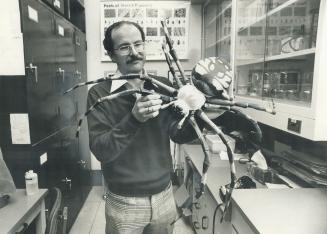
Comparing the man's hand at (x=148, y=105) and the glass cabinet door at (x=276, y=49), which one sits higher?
the glass cabinet door at (x=276, y=49)

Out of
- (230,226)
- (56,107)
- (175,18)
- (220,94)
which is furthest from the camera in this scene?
(175,18)

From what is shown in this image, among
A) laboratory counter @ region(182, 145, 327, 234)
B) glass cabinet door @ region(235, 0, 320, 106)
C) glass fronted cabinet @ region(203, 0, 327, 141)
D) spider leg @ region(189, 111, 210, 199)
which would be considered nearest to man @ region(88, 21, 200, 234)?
spider leg @ region(189, 111, 210, 199)

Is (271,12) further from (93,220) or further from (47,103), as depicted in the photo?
(93,220)

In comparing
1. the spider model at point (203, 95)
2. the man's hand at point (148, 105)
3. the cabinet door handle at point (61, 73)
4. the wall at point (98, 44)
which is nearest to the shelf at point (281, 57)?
the spider model at point (203, 95)

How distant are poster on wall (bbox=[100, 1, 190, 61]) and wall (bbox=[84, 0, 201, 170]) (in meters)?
0.07

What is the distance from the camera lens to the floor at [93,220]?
91.2 inches

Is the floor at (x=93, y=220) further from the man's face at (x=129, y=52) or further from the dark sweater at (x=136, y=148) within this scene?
the man's face at (x=129, y=52)

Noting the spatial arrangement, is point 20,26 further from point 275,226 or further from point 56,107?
point 275,226

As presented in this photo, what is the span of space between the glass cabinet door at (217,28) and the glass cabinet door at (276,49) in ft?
0.55

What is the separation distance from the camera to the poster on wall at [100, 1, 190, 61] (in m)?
3.00

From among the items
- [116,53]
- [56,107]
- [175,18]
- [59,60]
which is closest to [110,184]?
[116,53]

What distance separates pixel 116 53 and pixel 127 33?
0.07 metres

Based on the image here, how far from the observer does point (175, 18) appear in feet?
9.87

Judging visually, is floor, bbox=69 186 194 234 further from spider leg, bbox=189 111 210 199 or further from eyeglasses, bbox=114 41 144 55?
eyeglasses, bbox=114 41 144 55
